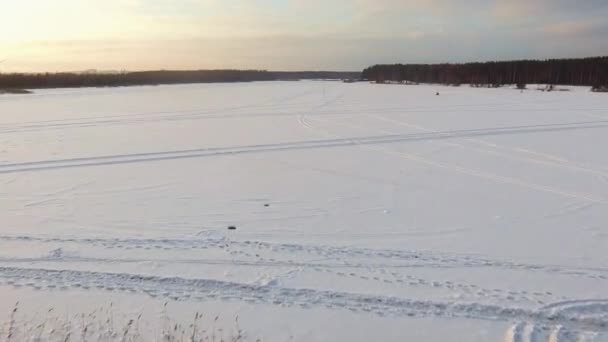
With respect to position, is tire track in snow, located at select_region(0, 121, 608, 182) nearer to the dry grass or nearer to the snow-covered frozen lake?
the snow-covered frozen lake

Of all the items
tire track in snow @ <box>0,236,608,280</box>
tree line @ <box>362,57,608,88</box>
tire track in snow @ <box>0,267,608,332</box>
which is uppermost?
tree line @ <box>362,57,608,88</box>

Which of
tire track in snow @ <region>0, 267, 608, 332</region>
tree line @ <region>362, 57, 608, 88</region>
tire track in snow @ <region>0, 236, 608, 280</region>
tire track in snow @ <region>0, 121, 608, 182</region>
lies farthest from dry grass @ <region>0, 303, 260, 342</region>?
tree line @ <region>362, 57, 608, 88</region>

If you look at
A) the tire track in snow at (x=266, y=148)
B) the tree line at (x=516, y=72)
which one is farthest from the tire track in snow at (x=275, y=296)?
the tree line at (x=516, y=72)

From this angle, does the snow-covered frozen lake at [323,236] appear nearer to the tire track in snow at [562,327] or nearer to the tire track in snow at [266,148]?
the tire track in snow at [562,327]

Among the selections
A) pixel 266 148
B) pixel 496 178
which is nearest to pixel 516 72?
pixel 266 148

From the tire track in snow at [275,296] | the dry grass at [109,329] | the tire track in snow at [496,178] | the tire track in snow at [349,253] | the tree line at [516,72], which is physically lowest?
the dry grass at [109,329]

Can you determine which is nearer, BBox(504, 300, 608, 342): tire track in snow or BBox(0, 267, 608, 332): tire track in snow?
BBox(504, 300, 608, 342): tire track in snow
